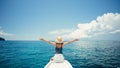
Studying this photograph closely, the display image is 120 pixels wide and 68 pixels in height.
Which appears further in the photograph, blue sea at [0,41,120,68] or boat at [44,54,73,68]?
blue sea at [0,41,120,68]

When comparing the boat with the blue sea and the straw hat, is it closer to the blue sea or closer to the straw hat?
the straw hat

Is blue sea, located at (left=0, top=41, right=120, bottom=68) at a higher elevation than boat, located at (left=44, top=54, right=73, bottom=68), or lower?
lower

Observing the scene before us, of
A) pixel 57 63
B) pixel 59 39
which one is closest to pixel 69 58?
pixel 59 39

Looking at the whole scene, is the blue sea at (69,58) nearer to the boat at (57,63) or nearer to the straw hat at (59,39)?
the straw hat at (59,39)

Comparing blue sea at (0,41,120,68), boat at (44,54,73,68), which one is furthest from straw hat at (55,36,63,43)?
blue sea at (0,41,120,68)

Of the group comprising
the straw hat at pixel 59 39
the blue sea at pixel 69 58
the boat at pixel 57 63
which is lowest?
the blue sea at pixel 69 58

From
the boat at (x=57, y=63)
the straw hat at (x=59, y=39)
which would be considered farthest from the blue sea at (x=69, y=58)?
the boat at (x=57, y=63)

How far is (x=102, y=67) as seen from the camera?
2216cm

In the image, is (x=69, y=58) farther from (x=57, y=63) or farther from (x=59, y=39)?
(x=57, y=63)

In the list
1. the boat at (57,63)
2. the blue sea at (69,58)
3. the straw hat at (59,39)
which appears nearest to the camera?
the boat at (57,63)

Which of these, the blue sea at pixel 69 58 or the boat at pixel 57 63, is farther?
the blue sea at pixel 69 58

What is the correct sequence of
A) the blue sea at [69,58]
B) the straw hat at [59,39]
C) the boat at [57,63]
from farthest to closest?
the blue sea at [69,58], the straw hat at [59,39], the boat at [57,63]

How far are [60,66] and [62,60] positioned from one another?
0.39m

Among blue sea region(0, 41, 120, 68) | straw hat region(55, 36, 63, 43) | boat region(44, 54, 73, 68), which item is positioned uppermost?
straw hat region(55, 36, 63, 43)
